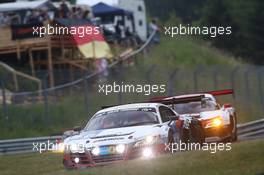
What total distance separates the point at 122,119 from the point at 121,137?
1.57 meters

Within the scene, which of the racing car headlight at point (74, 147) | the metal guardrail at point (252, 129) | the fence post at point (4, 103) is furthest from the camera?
the fence post at point (4, 103)

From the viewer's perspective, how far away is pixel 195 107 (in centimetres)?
2361

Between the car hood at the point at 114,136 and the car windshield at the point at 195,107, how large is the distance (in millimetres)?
6047

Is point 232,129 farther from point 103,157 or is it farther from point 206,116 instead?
point 103,157

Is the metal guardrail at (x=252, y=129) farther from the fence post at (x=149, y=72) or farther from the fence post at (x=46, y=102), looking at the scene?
the fence post at (x=46, y=102)

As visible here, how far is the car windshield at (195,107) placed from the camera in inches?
914

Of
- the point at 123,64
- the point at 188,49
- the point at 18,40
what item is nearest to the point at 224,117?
the point at 18,40

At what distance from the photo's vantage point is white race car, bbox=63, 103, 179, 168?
16375mm

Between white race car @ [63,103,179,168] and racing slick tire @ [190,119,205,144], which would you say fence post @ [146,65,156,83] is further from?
white race car @ [63,103,179,168]

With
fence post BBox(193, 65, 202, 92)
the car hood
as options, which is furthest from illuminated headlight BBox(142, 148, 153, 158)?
fence post BBox(193, 65, 202, 92)

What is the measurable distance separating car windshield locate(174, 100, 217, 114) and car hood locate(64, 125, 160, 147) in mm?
6047
